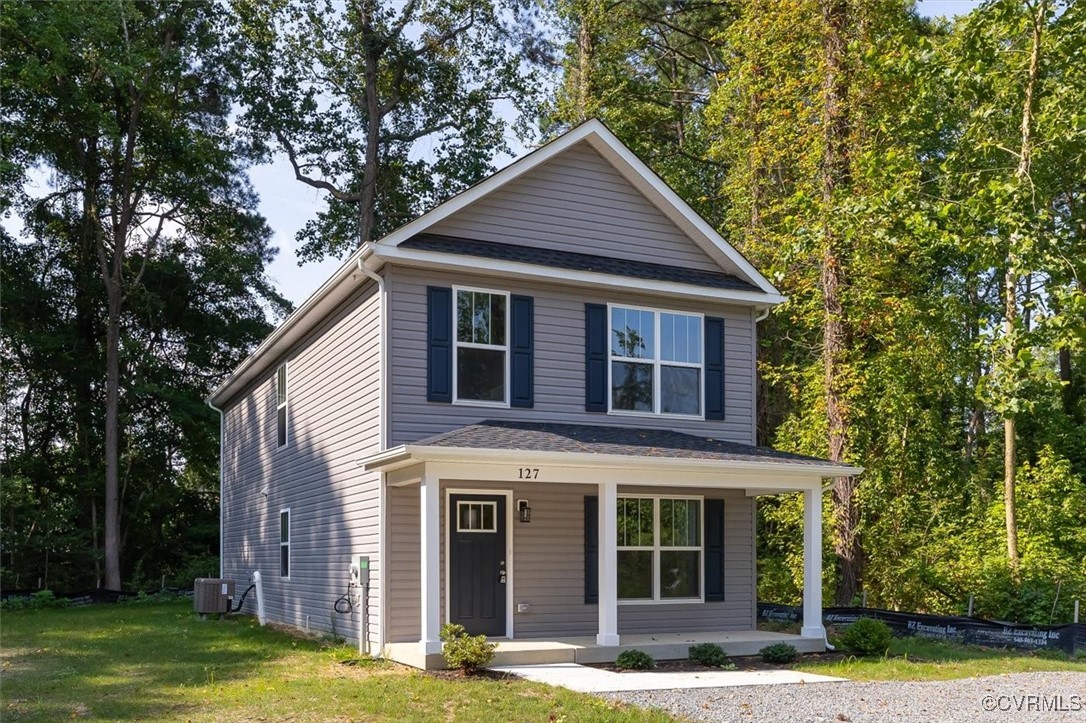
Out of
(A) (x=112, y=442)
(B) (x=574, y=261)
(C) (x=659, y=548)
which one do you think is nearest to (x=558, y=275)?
(B) (x=574, y=261)

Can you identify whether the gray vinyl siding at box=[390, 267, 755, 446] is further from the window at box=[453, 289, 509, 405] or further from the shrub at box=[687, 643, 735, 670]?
the shrub at box=[687, 643, 735, 670]

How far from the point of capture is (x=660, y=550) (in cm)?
1520

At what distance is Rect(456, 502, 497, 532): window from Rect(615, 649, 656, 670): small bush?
100 inches

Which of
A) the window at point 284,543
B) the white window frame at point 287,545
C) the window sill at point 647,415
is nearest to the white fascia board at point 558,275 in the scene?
the window sill at point 647,415

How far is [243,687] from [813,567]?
766 cm

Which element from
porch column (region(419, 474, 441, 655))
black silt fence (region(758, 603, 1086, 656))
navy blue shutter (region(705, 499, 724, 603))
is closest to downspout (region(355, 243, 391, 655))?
porch column (region(419, 474, 441, 655))

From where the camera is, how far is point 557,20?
32500 millimetres

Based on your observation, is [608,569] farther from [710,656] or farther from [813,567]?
[813,567]

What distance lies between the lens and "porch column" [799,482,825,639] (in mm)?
14172

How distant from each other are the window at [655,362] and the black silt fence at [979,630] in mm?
4409

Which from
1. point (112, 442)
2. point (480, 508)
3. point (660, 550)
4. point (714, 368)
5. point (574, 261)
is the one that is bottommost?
point (660, 550)

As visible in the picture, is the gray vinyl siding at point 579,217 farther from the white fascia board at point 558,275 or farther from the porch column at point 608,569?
the porch column at point 608,569

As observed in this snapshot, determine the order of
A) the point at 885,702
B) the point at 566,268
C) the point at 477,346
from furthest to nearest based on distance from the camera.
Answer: the point at 566,268
the point at 477,346
the point at 885,702

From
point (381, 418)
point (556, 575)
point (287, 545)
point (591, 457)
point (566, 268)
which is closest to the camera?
point (591, 457)
